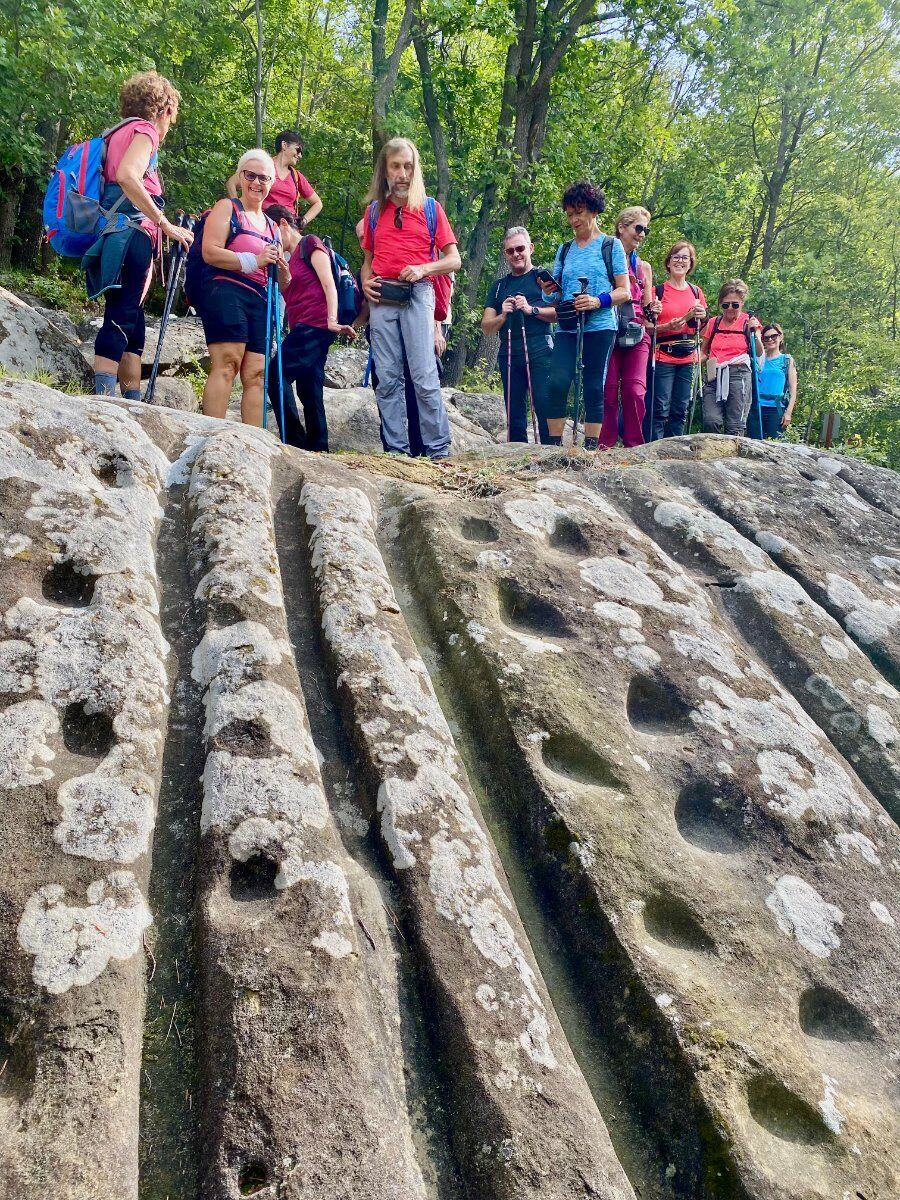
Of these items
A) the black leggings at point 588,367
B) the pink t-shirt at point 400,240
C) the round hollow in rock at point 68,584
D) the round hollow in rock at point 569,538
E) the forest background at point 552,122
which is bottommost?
the round hollow in rock at point 68,584

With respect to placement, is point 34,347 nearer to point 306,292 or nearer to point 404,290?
point 306,292

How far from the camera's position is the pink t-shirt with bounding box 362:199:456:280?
7.72 metres

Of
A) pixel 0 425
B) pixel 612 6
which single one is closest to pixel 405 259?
pixel 0 425

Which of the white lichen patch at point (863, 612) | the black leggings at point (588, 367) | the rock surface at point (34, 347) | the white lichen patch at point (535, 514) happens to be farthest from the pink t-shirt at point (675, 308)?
the rock surface at point (34, 347)

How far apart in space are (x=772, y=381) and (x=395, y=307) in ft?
21.5

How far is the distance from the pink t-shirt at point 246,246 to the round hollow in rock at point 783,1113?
6.54 meters

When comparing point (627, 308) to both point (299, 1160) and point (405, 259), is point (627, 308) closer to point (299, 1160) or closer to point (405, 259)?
point (405, 259)

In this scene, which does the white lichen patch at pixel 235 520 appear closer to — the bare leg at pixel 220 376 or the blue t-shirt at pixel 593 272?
the bare leg at pixel 220 376

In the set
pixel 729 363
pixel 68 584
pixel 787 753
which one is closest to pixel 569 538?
pixel 787 753

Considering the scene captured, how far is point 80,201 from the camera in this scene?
649 centimetres

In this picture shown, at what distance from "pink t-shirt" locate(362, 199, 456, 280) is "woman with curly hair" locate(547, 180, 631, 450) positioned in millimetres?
1507

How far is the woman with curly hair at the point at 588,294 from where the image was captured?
8523 mm

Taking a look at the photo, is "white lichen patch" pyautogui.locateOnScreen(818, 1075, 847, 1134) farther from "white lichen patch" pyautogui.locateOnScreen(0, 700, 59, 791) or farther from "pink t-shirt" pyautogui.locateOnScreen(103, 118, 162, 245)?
"pink t-shirt" pyautogui.locateOnScreen(103, 118, 162, 245)

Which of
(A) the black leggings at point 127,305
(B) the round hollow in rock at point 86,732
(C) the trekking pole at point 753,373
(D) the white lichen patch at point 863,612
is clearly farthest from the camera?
(C) the trekking pole at point 753,373
